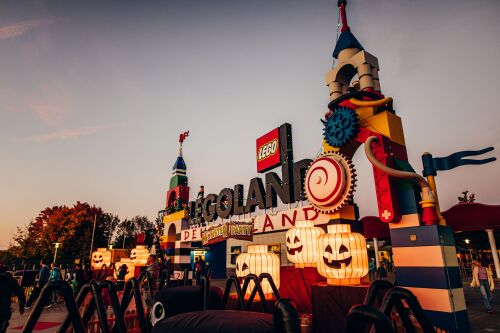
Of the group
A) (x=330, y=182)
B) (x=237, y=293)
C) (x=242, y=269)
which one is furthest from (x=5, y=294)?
(x=330, y=182)

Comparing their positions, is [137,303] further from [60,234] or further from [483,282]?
[60,234]

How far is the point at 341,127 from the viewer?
30.8 feet

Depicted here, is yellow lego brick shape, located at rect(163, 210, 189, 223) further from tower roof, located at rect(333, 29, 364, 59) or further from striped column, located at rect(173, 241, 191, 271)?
tower roof, located at rect(333, 29, 364, 59)

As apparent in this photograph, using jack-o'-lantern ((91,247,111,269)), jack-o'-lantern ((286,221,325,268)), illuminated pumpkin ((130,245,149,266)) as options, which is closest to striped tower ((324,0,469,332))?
jack-o'-lantern ((286,221,325,268))

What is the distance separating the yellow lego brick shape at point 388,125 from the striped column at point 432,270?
2.37 metres

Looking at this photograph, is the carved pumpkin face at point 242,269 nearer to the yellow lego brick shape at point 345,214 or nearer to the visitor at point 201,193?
the yellow lego brick shape at point 345,214

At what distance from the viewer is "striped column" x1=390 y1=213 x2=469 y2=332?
6617 mm

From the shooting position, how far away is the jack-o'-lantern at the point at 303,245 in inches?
324

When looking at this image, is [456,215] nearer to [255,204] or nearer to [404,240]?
[404,240]

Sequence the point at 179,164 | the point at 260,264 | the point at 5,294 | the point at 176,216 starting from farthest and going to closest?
the point at 179,164 < the point at 176,216 < the point at 260,264 < the point at 5,294

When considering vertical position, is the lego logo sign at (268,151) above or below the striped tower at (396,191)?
above

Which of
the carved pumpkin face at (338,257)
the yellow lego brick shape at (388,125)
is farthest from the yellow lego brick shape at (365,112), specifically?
the carved pumpkin face at (338,257)

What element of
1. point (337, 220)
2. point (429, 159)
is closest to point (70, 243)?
point (337, 220)

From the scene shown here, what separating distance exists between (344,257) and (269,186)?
12.9m
